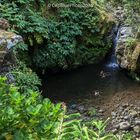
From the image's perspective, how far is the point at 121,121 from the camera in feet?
27.2

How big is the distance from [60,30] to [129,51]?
2175mm

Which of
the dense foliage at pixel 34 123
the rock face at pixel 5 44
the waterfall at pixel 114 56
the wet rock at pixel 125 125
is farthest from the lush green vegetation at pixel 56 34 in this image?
the dense foliage at pixel 34 123

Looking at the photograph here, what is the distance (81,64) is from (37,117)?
32.2 ft

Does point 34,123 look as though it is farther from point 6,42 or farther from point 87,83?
point 87,83

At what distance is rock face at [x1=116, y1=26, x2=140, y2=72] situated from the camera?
34.2 ft

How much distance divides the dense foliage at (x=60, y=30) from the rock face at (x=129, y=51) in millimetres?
913

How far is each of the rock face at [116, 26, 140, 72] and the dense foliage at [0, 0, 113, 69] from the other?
3.00 feet

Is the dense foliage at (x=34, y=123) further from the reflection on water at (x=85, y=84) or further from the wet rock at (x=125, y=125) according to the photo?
the reflection on water at (x=85, y=84)

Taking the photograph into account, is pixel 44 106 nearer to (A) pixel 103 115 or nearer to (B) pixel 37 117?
(B) pixel 37 117

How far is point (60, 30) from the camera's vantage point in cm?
1112

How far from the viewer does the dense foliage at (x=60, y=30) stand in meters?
10.2

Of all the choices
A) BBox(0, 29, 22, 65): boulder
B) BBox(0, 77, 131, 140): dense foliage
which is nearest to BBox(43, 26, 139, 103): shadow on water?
BBox(0, 29, 22, 65): boulder

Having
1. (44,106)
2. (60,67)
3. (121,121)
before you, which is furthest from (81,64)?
(44,106)

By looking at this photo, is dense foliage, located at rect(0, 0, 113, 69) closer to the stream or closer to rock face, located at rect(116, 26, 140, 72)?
the stream
